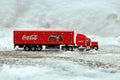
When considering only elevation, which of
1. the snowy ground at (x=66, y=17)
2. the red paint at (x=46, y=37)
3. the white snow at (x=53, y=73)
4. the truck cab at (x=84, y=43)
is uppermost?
the snowy ground at (x=66, y=17)

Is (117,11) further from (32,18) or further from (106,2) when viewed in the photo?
(32,18)

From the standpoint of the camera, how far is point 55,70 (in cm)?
2222

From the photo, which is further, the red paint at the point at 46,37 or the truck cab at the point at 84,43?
the truck cab at the point at 84,43

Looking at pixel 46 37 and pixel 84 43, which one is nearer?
pixel 46 37

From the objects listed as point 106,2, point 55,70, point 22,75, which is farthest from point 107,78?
point 106,2

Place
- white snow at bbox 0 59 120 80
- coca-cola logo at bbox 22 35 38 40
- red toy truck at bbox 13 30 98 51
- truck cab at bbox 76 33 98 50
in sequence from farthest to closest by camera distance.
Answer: truck cab at bbox 76 33 98 50
coca-cola logo at bbox 22 35 38 40
red toy truck at bbox 13 30 98 51
white snow at bbox 0 59 120 80

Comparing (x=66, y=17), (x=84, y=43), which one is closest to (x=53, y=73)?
(x=84, y=43)

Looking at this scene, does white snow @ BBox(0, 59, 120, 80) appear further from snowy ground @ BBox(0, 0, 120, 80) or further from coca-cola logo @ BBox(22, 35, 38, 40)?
snowy ground @ BBox(0, 0, 120, 80)

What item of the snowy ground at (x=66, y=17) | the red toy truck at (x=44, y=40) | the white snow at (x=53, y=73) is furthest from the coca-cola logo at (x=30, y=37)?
the white snow at (x=53, y=73)

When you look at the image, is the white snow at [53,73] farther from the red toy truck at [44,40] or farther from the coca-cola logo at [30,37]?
the coca-cola logo at [30,37]

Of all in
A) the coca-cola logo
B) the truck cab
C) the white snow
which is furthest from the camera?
the truck cab

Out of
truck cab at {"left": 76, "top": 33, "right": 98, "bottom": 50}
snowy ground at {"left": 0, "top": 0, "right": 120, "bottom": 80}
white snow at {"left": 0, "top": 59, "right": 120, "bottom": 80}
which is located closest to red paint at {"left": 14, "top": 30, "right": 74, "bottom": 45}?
truck cab at {"left": 76, "top": 33, "right": 98, "bottom": 50}

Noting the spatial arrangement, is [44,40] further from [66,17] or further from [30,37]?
[66,17]

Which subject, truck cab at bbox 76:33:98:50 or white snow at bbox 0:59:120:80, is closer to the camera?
white snow at bbox 0:59:120:80
